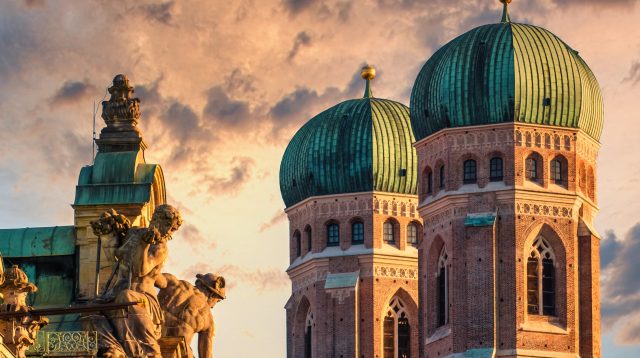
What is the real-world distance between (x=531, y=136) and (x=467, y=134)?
317 centimetres

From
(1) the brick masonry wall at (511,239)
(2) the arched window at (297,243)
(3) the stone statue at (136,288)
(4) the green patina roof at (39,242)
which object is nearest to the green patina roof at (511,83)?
(1) the brick masonry wall at (511,239)

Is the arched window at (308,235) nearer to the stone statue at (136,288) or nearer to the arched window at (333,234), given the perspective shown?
the arched window at (333,234)

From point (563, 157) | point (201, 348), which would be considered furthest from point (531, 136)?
point (201, 348)

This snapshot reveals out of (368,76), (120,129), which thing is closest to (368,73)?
(368,76)

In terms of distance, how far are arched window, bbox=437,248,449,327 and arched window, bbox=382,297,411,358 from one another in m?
11.1

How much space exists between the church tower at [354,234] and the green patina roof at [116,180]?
88.6m

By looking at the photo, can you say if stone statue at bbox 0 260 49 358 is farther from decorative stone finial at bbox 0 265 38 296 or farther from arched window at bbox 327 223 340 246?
arched window at bbox 327 223 340 246

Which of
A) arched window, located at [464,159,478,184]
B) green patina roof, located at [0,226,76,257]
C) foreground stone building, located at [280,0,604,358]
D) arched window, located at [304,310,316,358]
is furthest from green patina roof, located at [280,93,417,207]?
green patina roof, located at [0,226,76,257]

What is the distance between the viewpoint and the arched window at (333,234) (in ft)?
468

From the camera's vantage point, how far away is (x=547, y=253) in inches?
4995

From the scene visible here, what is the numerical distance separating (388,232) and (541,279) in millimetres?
17174

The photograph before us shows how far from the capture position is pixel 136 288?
40.7 meters

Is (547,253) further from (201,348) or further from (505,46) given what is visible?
(201,348)

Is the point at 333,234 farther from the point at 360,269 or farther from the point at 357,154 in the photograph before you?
the point at 357,154
